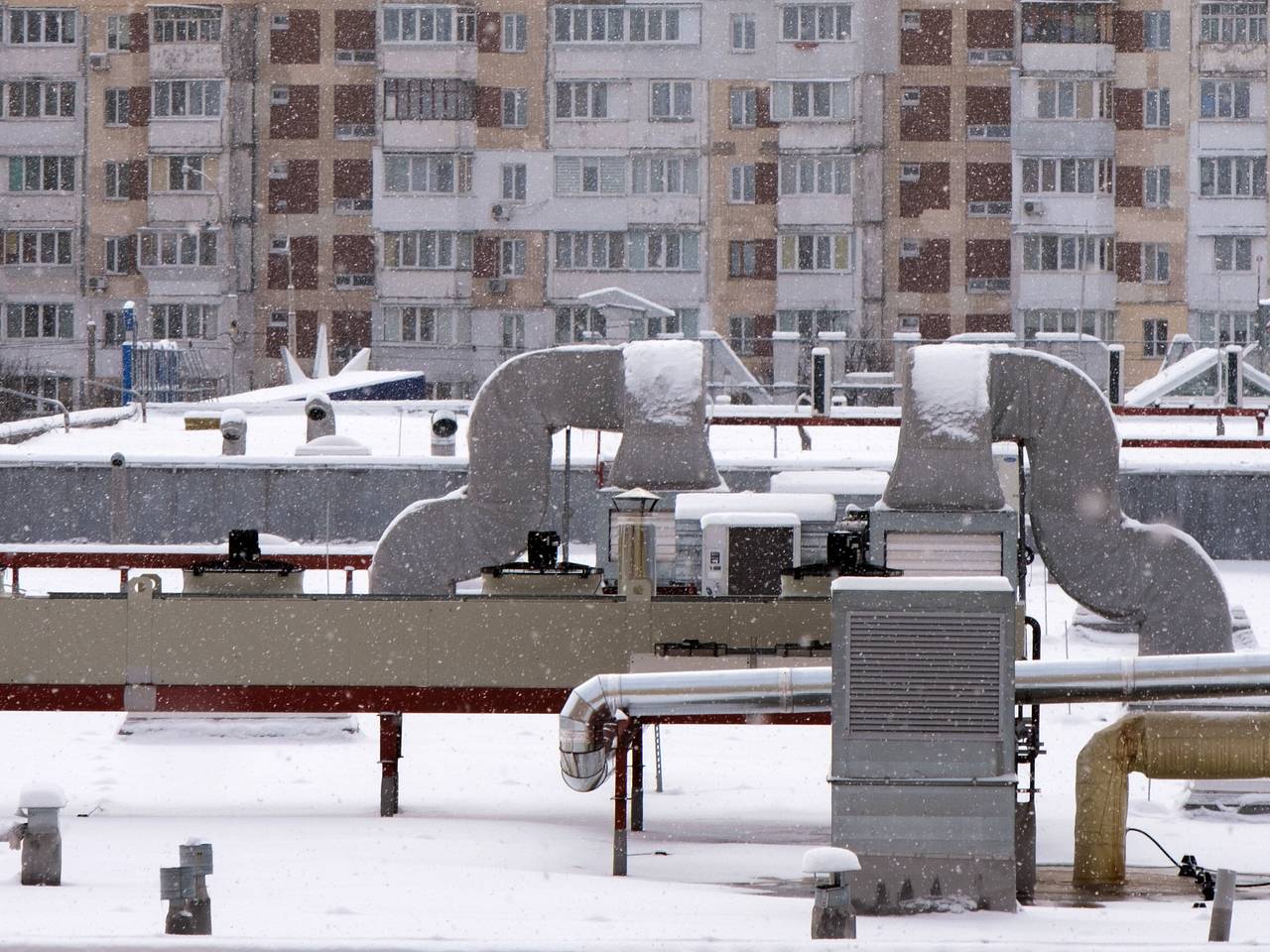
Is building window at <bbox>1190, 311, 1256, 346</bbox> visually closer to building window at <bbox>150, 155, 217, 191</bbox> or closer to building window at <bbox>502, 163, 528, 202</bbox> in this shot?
building window at <bbox>502, 163, 528, 202</bbox>

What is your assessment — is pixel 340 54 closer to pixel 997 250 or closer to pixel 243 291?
pixel 243 291

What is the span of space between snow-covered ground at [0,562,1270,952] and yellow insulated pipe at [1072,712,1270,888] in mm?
822

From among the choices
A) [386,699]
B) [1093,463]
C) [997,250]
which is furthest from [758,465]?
[997,250]

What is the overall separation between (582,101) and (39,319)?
66.2 feet

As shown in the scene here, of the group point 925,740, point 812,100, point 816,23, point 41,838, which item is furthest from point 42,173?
point 925,740

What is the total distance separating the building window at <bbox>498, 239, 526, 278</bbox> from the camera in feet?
243

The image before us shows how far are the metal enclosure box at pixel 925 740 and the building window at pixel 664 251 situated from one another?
61.4 meters

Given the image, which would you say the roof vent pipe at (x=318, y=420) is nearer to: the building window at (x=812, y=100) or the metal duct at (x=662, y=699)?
the metal duct at (x=662, y=699)

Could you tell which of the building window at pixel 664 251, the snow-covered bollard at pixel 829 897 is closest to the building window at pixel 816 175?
the building window at pixel 664 251

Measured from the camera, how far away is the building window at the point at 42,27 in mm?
75438

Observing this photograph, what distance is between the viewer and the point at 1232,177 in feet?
238

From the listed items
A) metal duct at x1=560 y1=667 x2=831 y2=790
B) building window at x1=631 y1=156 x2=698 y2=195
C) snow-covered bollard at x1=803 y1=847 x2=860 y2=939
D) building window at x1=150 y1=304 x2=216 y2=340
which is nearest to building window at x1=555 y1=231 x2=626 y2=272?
building window at x1=631 y1=156 x2=698 y2=195

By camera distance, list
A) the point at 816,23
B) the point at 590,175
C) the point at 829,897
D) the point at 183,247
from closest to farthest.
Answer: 1. the point at 829,897
2. the point at 816,23
3. the point at 590,175
4. the point at 183,247

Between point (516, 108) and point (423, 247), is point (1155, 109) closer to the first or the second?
point (516, 108)
